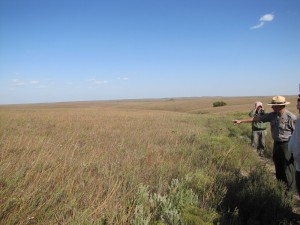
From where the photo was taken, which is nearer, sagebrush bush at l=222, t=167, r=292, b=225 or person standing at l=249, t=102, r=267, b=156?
sagebrush bush at l=222, t=167, r=292, b=225

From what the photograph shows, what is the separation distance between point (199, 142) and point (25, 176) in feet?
23.1

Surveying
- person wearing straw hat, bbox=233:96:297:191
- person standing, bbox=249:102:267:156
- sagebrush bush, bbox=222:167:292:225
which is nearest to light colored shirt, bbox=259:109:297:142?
person wearing straw hat, bbox=233:96:297:191

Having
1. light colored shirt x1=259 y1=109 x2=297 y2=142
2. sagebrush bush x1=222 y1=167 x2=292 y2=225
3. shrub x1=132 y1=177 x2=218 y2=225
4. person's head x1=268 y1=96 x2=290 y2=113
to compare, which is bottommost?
sagebrush bush x1=222 y1=167 x2=292 y2=225

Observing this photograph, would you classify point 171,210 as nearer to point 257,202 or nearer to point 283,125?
point 257,202

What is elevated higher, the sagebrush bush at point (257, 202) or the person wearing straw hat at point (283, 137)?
the person wearing straw hat at point (283, 137)

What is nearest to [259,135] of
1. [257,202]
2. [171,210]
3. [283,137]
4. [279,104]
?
[283,137]

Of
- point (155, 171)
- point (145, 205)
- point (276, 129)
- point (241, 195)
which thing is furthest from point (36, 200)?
point (276, 129)

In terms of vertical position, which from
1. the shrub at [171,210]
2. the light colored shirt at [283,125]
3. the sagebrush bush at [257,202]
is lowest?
the sagebrush bush at [257,202]

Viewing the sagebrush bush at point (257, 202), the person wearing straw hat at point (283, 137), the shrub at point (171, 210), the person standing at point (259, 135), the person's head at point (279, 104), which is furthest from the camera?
the person standing at point (259, 135)

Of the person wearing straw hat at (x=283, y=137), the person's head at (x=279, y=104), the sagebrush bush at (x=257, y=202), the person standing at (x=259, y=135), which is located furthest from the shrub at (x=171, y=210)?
the person standing at (x=259, y=135)

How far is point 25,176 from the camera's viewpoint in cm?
397

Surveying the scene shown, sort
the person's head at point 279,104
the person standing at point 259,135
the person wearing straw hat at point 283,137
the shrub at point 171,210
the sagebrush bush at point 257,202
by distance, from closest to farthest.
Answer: the shrub at point 171,210
the sagebrush bush at point 257,202
the person wearing straw hat at point 283,137
the person's head at point 279,104
the person standing at point 259,135

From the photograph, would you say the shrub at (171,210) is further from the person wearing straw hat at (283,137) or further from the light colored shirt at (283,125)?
the light colored shirt at (283,125)

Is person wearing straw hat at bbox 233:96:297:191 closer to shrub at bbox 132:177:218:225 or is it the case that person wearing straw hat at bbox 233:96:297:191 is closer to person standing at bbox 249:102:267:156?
shrub at bbox 132:177:218:225
